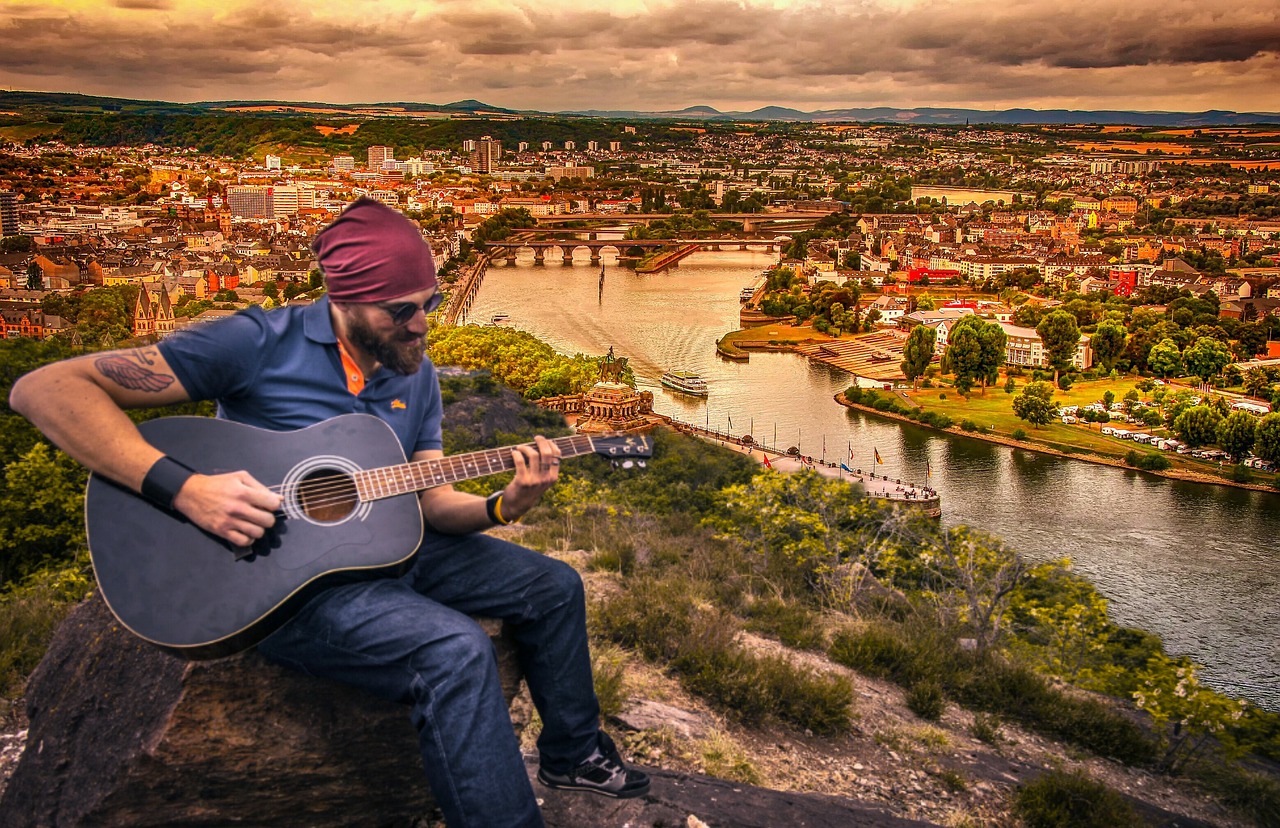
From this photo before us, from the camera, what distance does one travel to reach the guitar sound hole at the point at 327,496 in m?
1.78

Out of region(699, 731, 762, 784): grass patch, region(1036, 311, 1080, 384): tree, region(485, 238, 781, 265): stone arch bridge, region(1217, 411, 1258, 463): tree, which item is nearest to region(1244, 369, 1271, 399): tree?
region(1036, 311, 1080, 384): tree

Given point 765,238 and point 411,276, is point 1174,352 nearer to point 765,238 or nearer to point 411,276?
point 411,276

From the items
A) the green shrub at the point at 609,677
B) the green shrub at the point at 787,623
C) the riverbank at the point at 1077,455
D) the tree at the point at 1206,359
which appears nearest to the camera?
the green shrub at the point at 609,677

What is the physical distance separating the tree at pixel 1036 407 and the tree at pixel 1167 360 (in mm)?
6912

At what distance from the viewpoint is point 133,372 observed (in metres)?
1.72

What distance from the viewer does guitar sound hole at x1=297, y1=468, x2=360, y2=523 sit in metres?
1.78

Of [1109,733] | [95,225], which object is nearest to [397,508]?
[1109,733]

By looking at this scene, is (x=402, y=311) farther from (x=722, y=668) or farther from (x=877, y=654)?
(x=877, y=654)

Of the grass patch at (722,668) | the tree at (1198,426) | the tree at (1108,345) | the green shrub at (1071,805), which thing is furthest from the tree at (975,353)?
the green shrub at (1071,805)

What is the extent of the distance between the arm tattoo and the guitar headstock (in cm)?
74

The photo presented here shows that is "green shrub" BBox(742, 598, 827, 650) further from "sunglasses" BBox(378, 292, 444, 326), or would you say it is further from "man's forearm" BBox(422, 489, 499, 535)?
"sunglasses" BBox(378, 292, 444, 326)

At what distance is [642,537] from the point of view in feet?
18.9

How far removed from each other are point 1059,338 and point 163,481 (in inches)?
1306

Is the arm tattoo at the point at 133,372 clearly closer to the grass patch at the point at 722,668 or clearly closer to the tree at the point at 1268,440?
the grass patch at the point at 722,668
